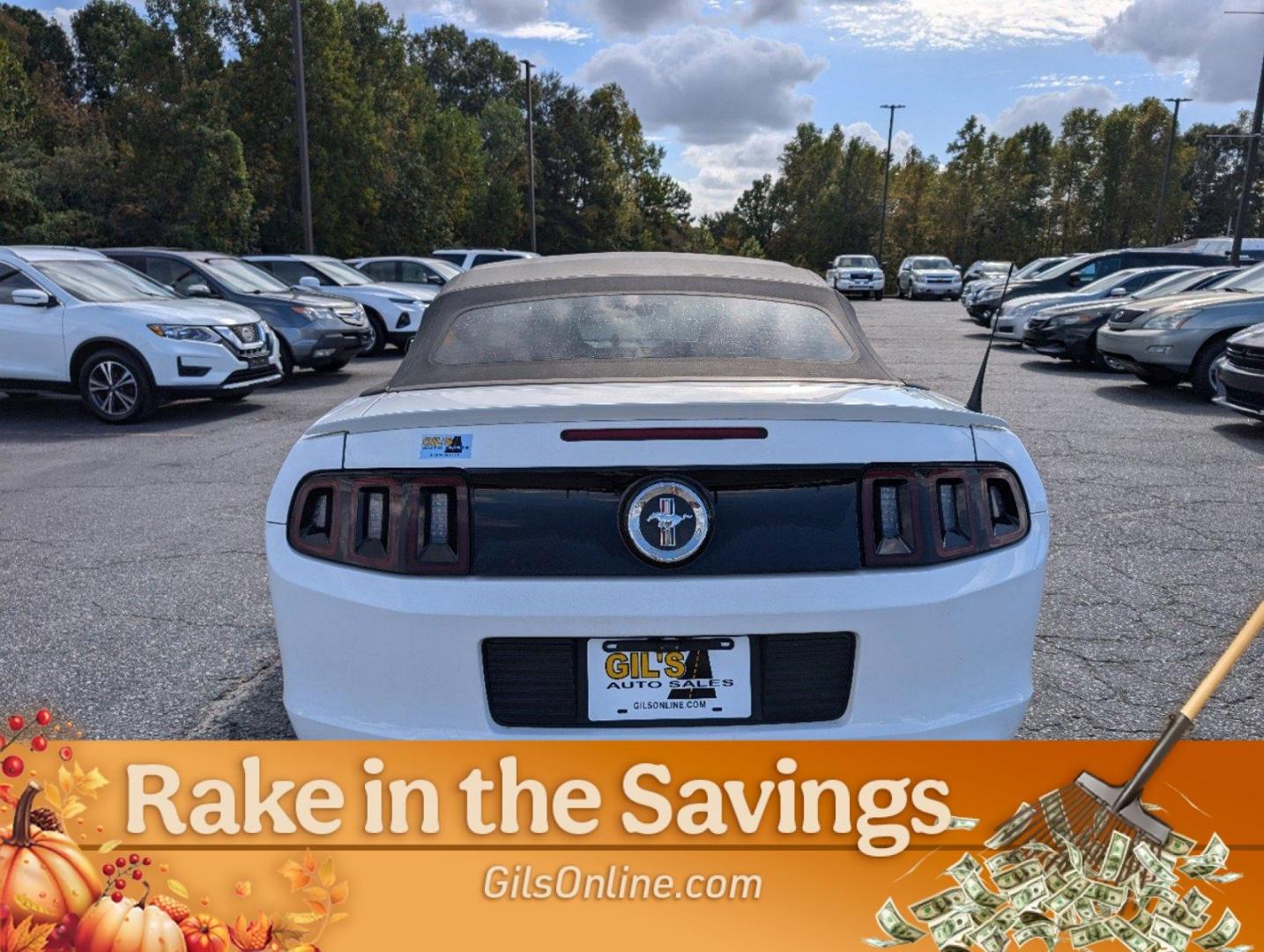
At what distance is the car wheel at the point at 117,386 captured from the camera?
35.0ft

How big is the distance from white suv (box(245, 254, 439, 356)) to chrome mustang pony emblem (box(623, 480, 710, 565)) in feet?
49.5

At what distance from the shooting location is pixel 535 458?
93.6 inches

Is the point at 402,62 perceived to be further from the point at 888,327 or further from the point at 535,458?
the point at 535,458

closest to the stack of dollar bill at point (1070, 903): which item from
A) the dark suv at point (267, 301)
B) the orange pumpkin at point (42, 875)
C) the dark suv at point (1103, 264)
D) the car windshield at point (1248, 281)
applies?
the orange pumpkin at point (42, 875)

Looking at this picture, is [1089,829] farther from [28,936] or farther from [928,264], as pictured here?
[928,264]

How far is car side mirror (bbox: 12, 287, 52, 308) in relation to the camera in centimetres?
1066

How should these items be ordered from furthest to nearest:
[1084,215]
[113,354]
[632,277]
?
[1084,215] → [113,354] → [632,277]

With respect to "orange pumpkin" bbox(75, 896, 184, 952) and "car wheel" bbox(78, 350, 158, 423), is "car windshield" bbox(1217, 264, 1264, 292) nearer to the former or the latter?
"car wheel" bbox(78, 350, 158, 423)

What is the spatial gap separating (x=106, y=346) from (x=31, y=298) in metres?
0.81

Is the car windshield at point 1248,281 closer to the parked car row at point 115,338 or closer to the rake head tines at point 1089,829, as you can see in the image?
the parked car row at point 115,338

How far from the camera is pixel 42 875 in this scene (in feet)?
7.23

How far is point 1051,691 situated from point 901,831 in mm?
1869

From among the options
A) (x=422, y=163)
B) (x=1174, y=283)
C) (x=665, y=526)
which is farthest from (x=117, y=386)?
(x=422, y=163)

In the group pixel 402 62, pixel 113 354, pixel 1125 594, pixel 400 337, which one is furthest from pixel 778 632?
pixel 402 62
